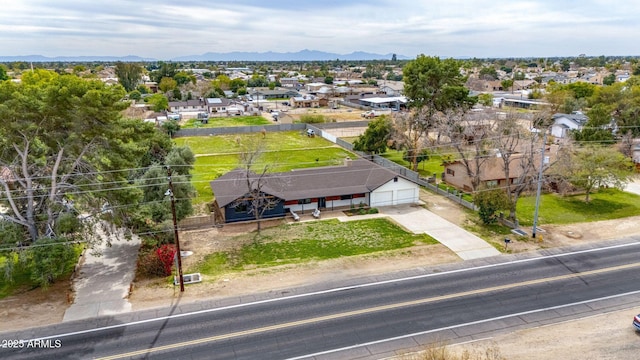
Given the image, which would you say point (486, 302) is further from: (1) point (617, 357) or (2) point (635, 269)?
(2) point (635, 269)

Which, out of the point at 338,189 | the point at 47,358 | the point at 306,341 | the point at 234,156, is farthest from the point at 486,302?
the point at 234,156

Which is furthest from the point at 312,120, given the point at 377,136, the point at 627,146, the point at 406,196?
the point at 627,146

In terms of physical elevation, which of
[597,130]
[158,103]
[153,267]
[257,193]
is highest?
[158,103]

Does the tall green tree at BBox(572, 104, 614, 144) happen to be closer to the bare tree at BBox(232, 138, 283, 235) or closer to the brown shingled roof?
the brown shingled roof

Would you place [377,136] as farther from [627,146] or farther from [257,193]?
[627,146]

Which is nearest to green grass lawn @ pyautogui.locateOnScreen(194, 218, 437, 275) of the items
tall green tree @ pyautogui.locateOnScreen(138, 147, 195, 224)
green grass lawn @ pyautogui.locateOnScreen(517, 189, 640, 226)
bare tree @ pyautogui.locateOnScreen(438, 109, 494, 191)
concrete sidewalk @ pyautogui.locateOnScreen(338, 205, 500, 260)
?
concrete sidewalk @ pyautogui.locateOnScreen(338, 205, 500, 260)

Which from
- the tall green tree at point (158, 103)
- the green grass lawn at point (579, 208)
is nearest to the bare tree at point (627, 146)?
the green grass lawn at point (579, 208)

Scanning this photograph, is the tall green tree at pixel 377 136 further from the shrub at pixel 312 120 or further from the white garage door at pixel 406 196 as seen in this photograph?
the shrub at pixel 312 120
